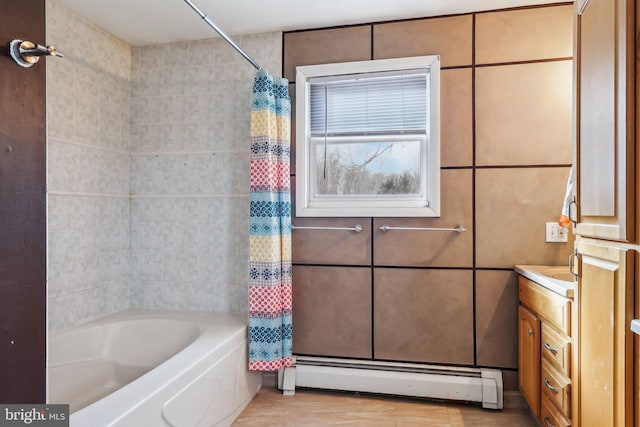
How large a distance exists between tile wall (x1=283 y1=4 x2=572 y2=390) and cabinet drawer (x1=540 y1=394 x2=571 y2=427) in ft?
1.42

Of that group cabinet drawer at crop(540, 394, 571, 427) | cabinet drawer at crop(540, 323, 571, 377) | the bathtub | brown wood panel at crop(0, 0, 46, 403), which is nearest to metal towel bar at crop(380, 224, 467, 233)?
cabinet drawer at crop(540, 323, 571, 377)

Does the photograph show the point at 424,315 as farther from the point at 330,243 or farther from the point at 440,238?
the point at 330,243

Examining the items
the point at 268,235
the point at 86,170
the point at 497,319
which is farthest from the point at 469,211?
the point at 86,170

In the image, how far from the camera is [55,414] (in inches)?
38.0

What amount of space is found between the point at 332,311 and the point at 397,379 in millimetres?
571

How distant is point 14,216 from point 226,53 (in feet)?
7.18

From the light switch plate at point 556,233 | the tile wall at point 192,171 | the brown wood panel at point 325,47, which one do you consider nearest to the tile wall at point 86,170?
the tile wall at point 192,171

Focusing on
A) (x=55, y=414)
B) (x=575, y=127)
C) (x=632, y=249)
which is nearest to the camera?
(x=55, y=414)

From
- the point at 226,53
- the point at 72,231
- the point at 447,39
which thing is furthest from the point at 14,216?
the point at 447,39

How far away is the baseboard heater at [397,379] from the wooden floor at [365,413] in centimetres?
5

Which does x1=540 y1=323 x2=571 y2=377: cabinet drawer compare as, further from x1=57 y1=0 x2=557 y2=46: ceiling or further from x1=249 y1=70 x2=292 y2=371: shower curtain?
x1=57 y1=0 x2=557 y2=46: ceiling

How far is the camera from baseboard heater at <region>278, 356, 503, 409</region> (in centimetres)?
222

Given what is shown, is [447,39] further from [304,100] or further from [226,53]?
[226,53]

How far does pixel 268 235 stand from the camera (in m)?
2.29
